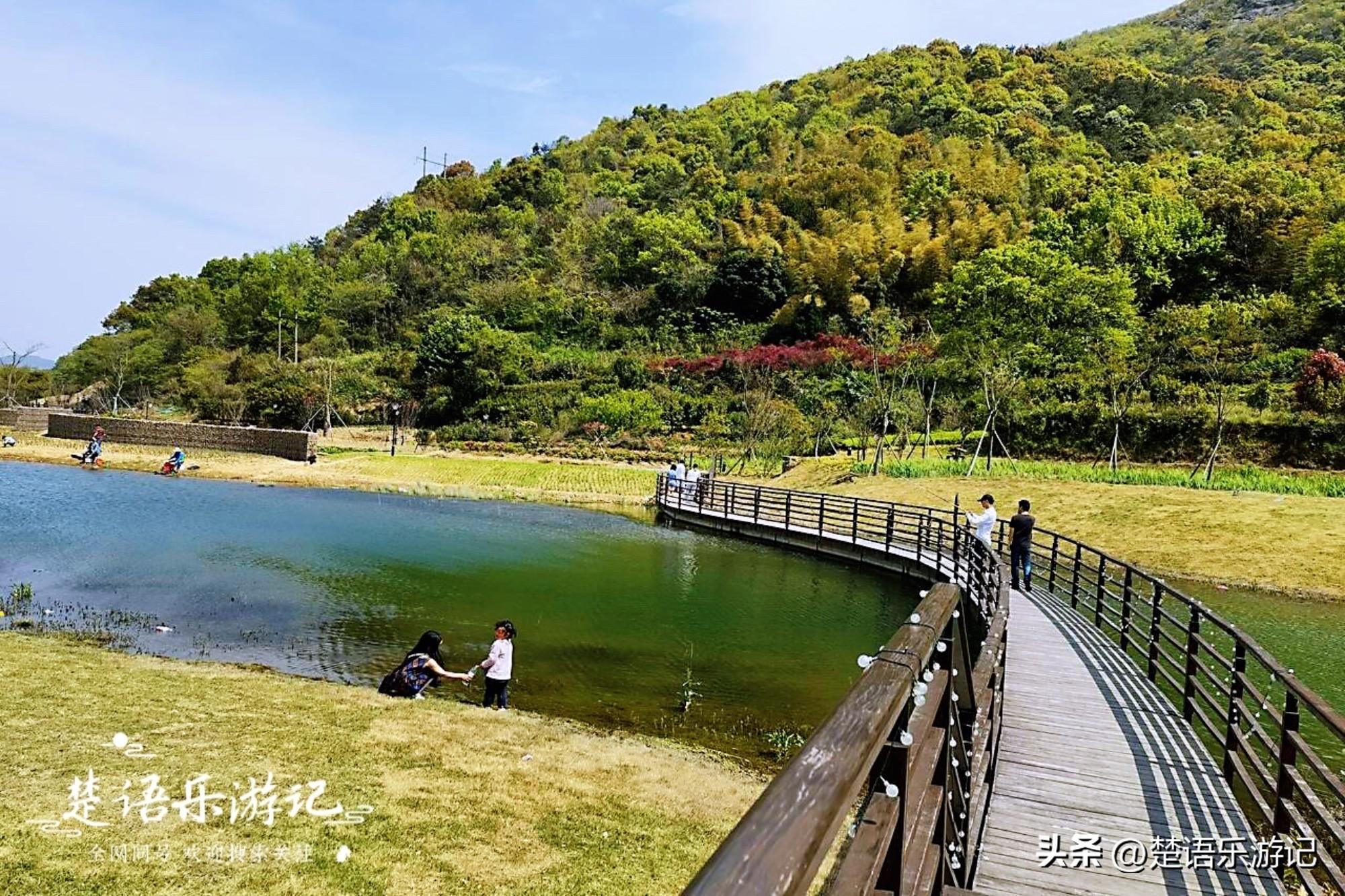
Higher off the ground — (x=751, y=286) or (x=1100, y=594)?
(x=751, y=286)

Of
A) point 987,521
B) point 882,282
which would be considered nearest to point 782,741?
point 987,521

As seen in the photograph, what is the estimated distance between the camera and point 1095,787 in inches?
193

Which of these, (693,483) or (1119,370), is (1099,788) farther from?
(1119,370)

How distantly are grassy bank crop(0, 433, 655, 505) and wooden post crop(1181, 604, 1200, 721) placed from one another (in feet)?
73.7

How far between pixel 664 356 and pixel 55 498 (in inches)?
1259

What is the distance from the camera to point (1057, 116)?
74062mm

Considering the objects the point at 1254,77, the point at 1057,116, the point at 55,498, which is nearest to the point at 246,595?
the point at 55,498

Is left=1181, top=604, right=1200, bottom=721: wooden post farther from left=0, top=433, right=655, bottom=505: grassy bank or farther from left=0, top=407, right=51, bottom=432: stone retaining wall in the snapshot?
left=0, top=407, right=51, bottom=432: stone retaining wall

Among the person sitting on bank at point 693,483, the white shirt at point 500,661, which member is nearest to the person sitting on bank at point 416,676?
the white shirt at point 500,661

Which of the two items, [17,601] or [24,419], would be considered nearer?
[17,601]

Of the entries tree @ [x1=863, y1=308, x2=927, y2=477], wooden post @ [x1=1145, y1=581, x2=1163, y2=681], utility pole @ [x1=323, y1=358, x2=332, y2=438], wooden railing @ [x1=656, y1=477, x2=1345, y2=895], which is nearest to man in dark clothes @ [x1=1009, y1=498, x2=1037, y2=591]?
wooden railing @ [x1=656, y1=477, x2=1345, y2=895]

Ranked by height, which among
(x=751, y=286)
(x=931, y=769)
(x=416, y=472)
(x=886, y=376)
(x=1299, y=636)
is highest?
(x=751, y=286)

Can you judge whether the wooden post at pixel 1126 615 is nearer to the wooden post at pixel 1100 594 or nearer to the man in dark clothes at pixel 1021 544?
the wooden post at pixel 1100 594

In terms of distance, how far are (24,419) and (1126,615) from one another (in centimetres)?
5371
